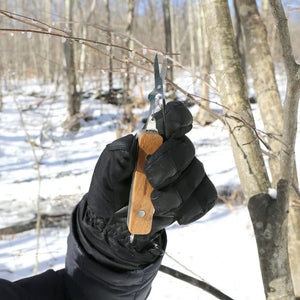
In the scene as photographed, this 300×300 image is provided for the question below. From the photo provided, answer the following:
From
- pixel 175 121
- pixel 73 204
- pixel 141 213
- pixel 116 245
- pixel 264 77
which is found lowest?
pixel 73 204

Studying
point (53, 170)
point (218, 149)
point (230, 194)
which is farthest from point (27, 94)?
point (230, 194)

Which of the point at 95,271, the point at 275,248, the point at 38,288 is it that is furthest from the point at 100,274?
the point at 275,248

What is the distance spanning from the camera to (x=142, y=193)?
72 centimetres

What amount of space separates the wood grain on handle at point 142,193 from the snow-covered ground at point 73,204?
29.3 inches

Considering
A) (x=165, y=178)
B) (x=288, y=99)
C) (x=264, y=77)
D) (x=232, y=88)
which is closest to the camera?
(x=165, y=178)

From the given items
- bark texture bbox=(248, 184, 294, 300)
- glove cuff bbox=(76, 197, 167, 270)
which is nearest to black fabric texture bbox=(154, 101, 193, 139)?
glove cuff bbox=(76, 197, 167, 270)

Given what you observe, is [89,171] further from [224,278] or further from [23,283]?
[23,283]

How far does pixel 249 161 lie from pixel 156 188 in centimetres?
72

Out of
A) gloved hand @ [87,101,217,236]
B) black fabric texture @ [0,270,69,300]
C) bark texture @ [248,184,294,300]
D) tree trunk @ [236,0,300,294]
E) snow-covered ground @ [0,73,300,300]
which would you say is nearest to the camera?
gloved hand @ [87,101,217,236]

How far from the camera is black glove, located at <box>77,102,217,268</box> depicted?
0.69m

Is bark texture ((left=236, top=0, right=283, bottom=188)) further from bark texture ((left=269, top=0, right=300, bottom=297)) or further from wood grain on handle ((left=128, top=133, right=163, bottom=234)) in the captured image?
wood grain on handle ((left=128, top=133, right=163, bottom=234))

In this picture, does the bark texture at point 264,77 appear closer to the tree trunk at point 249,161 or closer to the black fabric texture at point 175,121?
the tree trunk at point 249,161

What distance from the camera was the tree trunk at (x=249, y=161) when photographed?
1223 mm

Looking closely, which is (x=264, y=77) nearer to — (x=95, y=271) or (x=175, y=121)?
(x=175, y=121)
